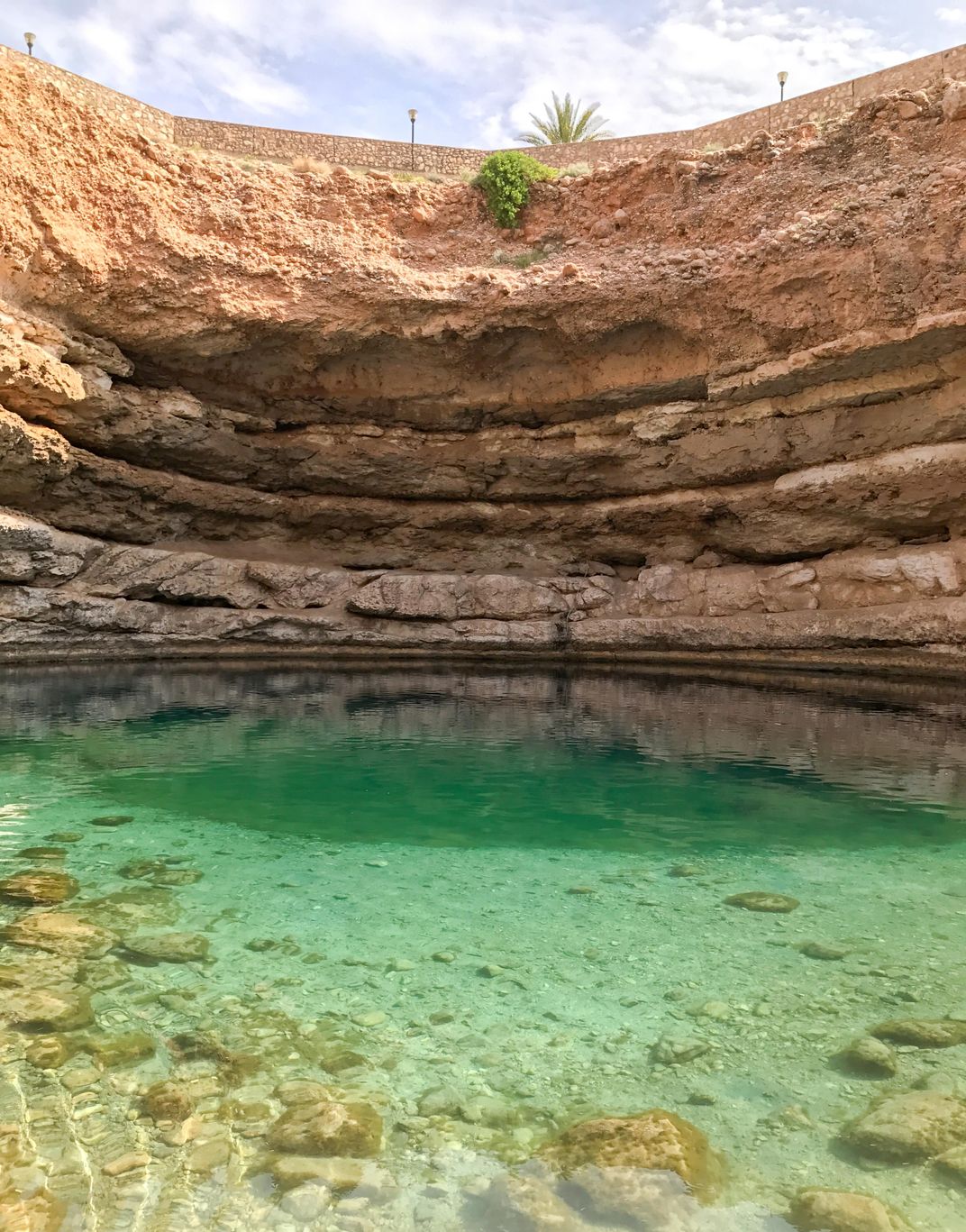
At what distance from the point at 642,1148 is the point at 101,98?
79.9 feet

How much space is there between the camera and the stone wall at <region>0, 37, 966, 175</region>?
18.6 metres

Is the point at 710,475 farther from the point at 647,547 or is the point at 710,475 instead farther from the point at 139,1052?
the point at 139,1052

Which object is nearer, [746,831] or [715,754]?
[746,831]

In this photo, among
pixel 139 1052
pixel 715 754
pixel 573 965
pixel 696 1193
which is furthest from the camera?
pixel 715 754

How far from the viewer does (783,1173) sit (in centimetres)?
221

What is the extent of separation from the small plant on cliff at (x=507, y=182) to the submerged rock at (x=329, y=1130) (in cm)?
1861

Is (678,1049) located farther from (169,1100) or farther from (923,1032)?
(169,1100)

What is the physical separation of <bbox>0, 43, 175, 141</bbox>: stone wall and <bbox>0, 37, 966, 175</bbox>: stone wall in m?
0.02

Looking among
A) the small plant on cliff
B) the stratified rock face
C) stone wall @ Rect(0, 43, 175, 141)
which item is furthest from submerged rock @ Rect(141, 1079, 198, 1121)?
the small plant on cliff

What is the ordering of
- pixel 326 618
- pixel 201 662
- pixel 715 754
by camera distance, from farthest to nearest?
1. pixel 326 618
2. pixel 201 662
3. pixel 715 754

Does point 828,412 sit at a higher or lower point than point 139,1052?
higher

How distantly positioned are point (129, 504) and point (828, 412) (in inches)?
562

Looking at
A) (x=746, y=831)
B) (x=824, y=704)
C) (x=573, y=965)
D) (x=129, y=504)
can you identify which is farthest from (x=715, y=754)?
(x=129, y=504)

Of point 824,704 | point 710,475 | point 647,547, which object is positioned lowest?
point 824,704
